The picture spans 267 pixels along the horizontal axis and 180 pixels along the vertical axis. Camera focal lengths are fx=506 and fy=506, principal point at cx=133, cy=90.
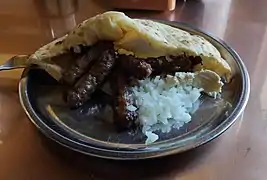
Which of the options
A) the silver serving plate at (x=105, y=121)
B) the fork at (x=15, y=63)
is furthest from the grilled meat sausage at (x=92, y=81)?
the fork at (x=15, y=63)

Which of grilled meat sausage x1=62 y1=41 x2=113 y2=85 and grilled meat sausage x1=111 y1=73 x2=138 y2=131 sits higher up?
grilled meat sausage x1=62 y1=41 x2=113 y2=85

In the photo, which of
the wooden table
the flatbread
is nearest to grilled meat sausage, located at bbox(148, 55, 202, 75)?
the flatbread

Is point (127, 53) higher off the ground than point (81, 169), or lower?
higher

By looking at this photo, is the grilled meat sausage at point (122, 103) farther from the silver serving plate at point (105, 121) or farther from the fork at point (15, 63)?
the fork at point (15, 63)

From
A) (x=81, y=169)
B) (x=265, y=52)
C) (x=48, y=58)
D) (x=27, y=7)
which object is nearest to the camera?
(x=81, y=169)

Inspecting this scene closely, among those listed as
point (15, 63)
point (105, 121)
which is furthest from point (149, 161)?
point (15, 63)

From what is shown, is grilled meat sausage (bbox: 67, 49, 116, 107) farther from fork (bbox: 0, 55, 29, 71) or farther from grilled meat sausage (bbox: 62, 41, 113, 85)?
fork (bbox: 0, 55, 29, 71)

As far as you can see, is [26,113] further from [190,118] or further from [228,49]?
[228,49]

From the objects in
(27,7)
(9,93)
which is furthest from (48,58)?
(27,7)
